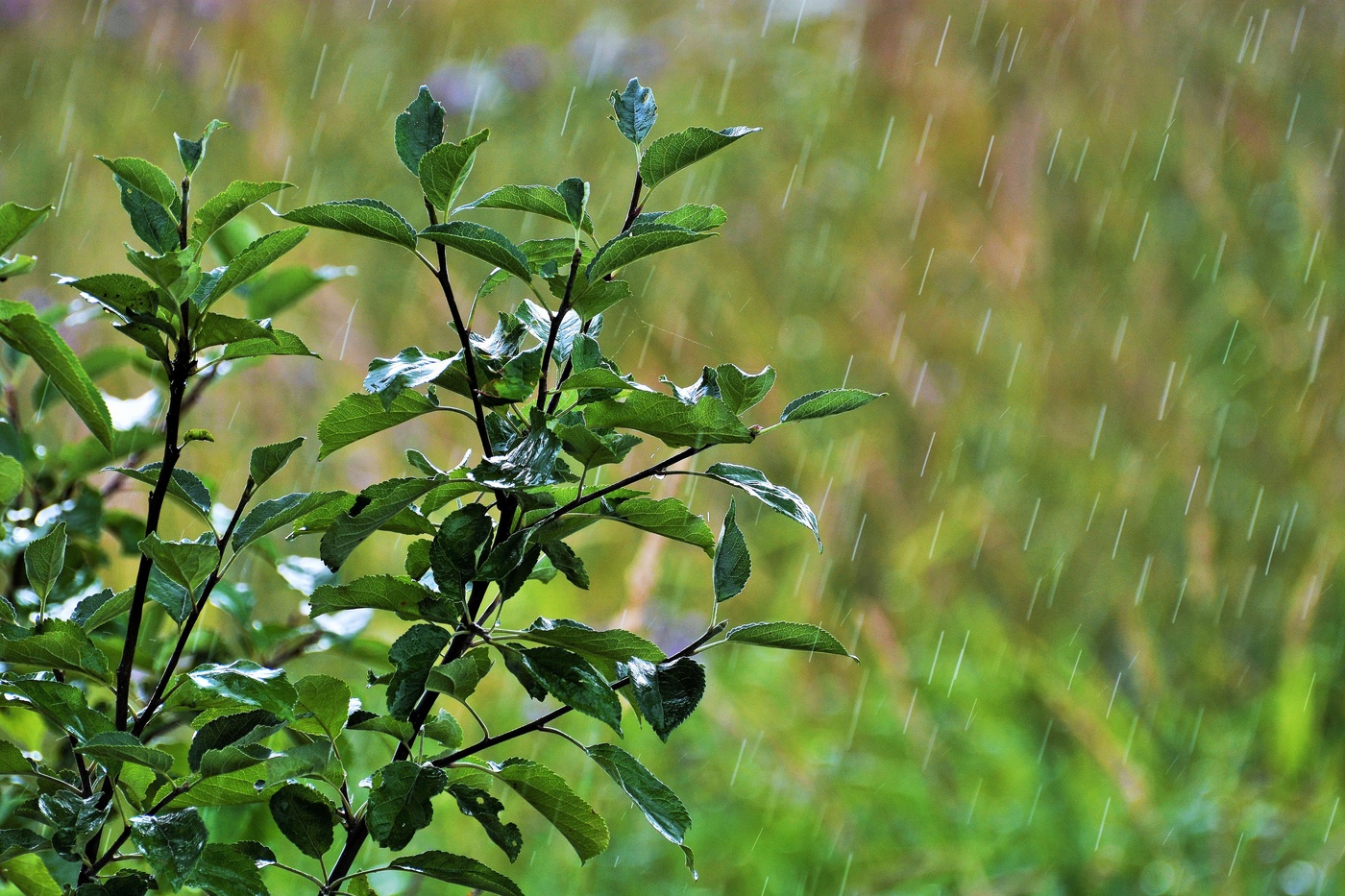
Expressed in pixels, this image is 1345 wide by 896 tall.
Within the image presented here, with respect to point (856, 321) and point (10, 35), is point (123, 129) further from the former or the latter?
point (856, 321)

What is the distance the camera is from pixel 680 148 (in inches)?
14.6

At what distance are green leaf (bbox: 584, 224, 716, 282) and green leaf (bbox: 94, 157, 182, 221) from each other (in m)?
0.14

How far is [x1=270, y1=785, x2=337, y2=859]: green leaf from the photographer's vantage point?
40 cm

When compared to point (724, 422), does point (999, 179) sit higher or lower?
higher

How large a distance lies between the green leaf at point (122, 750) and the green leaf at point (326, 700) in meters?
0.05

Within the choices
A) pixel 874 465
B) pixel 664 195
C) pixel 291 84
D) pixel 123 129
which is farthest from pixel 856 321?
pixel 123 129

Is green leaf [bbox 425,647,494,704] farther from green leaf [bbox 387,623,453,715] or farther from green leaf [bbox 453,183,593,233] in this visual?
green leaf [bbox 453,183,593,233]

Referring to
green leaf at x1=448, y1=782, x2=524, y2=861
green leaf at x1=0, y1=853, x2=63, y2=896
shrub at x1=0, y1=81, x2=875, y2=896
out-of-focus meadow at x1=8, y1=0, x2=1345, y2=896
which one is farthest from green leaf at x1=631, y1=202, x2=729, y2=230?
out-of-focus meadow at x1=8, y1=0, x2=1345, y2=896

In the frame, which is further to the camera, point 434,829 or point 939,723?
point 939,723

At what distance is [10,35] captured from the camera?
263 cm

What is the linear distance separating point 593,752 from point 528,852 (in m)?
1.00

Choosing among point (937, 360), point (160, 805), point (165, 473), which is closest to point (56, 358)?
point (165, 473)

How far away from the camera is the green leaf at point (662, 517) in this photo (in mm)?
388

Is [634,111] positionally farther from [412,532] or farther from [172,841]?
[172,841]
